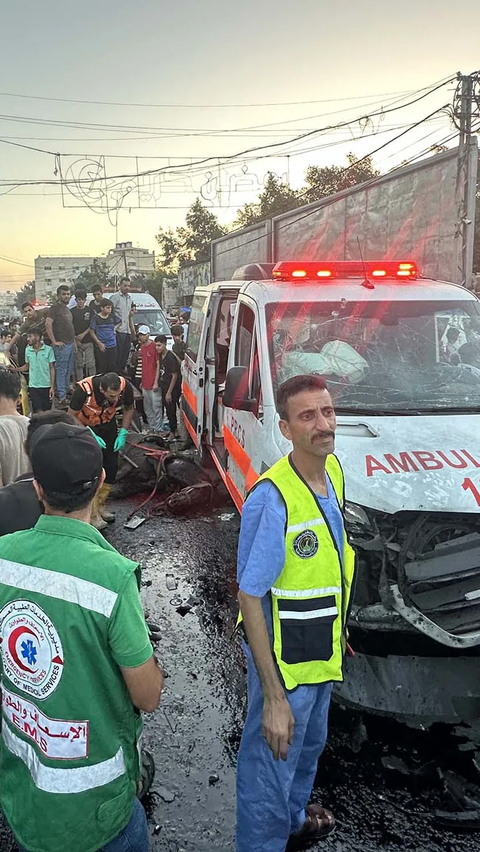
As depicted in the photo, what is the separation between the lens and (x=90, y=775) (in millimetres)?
1591

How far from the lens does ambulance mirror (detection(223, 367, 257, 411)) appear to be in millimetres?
3977

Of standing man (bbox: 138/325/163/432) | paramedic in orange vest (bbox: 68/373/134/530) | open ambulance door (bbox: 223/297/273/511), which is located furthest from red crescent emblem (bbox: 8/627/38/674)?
standing man (bbox: 138/325/163/432)

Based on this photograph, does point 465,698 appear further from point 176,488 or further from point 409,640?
point 176,488

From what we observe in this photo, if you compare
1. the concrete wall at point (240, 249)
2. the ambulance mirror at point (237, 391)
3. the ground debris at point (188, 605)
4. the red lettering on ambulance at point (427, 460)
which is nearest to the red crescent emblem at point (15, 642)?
the red lettering on ambulance at point (427, 460)

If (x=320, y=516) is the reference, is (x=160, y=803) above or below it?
below

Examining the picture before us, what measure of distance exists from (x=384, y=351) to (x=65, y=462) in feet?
9.89

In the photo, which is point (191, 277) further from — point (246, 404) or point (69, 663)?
point (69, 663)

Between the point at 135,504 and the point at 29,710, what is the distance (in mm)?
5446

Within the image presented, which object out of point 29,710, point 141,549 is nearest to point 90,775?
point 29,710

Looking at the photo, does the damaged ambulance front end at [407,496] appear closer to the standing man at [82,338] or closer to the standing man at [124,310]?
the standing man at [82,338]

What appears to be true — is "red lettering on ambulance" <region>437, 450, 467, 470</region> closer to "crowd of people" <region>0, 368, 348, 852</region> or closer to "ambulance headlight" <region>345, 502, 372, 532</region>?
"ambulance headlight" <region>345, 502, 372, 532</region>

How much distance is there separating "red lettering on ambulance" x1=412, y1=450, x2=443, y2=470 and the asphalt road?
1354mm

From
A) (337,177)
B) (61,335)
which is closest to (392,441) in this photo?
(61,335)

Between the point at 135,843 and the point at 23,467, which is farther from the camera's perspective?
the point at 23,467
